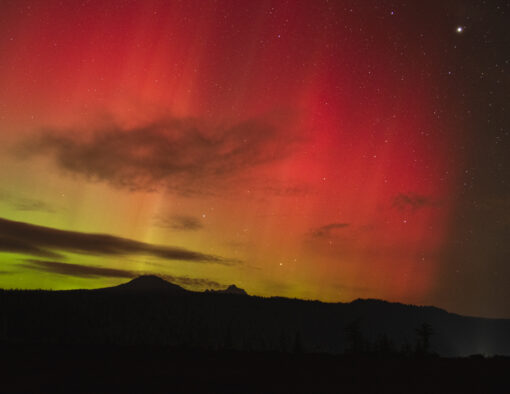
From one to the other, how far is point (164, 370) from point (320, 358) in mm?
7856

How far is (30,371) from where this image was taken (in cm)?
1947

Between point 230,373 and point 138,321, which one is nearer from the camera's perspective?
point 230,373

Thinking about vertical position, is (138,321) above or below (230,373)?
below

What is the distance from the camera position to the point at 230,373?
64.0ft

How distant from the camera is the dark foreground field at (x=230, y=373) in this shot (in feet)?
55.3

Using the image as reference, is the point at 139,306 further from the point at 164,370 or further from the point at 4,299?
the point at 164,370

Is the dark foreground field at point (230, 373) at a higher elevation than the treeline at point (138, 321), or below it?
higher

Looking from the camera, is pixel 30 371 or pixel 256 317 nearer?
pixel 30 371

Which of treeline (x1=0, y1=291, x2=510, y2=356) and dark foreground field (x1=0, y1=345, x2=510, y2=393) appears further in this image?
treeline (x1=0, y1=291, x2=510, y2=356)

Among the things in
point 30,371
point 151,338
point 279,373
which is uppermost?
point 279,373

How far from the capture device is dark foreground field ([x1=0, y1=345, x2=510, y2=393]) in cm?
1684

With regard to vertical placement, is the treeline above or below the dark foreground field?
below

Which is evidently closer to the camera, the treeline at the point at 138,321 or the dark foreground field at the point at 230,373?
the dark foreground field at the point at 230,373

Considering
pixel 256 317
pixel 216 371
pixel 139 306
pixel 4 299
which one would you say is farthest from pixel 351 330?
pixel 256 317
